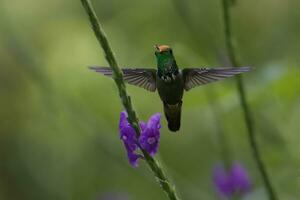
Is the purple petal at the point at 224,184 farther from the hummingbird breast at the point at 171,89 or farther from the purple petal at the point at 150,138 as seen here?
the purple petal at the point at 150,138

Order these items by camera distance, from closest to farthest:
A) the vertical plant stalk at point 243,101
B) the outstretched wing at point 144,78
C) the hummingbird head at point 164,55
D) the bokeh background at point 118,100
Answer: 1. the hummingbird head at point 164,55
2. the outstretched wing at point 144,78
3. the vertical plant stalk at point 243,101
4. the bokeh background at point 118,100

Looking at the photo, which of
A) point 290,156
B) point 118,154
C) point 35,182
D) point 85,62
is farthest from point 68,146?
point 290,156

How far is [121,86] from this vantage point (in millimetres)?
1947

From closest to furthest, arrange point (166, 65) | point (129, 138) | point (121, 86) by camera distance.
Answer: point (121, 86)
point (129, 138)
point (166, 65)

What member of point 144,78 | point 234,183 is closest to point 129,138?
point 144,78

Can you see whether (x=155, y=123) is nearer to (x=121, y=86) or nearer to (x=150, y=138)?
(x=150, y=138)

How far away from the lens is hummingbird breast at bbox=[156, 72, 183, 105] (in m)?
2.24

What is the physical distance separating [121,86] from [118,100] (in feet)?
11.5

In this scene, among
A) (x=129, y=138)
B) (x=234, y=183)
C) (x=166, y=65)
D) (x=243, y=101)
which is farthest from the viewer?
(x=234, y=183)

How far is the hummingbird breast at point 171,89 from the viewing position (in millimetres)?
2238

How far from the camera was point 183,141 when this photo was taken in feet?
23.2

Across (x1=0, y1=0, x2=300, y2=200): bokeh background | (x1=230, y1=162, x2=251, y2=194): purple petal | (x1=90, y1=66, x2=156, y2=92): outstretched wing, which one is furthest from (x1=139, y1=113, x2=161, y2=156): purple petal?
(x1=230, y1=162, x2=251, y2=194): purple petal

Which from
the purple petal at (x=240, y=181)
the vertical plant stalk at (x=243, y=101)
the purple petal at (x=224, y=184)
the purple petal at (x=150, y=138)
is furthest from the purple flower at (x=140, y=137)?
the purple petal at (x=240, y=181)

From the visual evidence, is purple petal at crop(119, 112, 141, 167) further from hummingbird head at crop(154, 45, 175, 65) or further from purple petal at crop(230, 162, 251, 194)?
purple petal at crop(230, 162, 251, 194)
